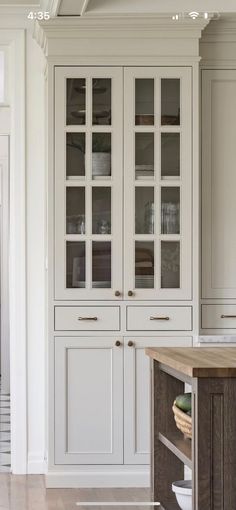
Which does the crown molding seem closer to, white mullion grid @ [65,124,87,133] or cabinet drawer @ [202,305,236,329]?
white mullion grid @ [65,124,87,133]

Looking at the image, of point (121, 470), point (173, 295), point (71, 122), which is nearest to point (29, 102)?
point (71, 122)

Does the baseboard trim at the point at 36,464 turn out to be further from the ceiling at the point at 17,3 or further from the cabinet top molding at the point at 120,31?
the ceiling at the point at 17,3

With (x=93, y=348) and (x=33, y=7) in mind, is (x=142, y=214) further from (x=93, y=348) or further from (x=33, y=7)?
(x=33, y=7)

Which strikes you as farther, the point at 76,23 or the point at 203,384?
the point at 76,23

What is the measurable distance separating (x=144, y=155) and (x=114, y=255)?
0.59 meters

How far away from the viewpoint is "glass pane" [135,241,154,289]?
18.6ft

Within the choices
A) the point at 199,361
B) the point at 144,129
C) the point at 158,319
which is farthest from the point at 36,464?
the point at 199,361

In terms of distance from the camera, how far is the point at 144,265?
223 inches

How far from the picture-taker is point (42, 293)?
19.7ft

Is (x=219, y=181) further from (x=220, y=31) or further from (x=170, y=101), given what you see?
(x=220, y=31)

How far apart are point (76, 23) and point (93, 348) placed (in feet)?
5.92

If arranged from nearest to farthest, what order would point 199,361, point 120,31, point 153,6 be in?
point 199,361 → point 153,6 → point 120,31

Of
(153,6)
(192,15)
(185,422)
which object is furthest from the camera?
(153,6)

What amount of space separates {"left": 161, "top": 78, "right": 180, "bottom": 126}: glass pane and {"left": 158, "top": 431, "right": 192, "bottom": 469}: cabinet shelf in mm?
2481
